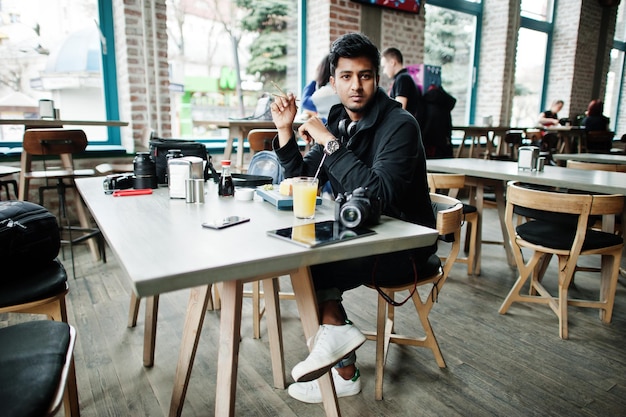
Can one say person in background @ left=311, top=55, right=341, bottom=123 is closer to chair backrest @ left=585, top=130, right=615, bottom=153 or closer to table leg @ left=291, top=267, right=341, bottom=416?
table leg @ left=291, top=267, right=341, bottom=416

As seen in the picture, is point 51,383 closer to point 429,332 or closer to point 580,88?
point 429,332

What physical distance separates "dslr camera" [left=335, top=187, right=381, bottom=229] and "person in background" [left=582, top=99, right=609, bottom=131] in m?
7.49

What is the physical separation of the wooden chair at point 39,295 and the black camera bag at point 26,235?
0.16ft

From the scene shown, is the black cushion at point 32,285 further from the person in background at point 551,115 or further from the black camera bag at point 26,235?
the person in background at point 551,115

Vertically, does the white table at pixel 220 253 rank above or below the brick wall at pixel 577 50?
below

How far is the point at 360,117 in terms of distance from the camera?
1.71 metres

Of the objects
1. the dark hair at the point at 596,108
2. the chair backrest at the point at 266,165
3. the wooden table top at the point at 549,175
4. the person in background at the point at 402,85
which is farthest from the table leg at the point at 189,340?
the dark hair at the point at 596,108

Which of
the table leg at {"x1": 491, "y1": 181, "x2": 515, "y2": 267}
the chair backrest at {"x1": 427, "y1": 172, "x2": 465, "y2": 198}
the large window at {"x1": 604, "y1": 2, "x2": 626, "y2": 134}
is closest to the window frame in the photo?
the large window at {"x1": 604, "y1": 2, "x2": 626, "y2": 134}

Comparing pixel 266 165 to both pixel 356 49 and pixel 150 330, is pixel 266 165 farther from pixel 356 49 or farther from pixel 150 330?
pixel 150 330

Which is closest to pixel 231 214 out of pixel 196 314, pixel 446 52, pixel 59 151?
pixel 196 314

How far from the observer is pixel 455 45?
6961 mm

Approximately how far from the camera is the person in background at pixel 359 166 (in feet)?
4.69

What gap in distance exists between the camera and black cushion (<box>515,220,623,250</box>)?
218 cm

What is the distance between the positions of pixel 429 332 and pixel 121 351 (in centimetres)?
131
